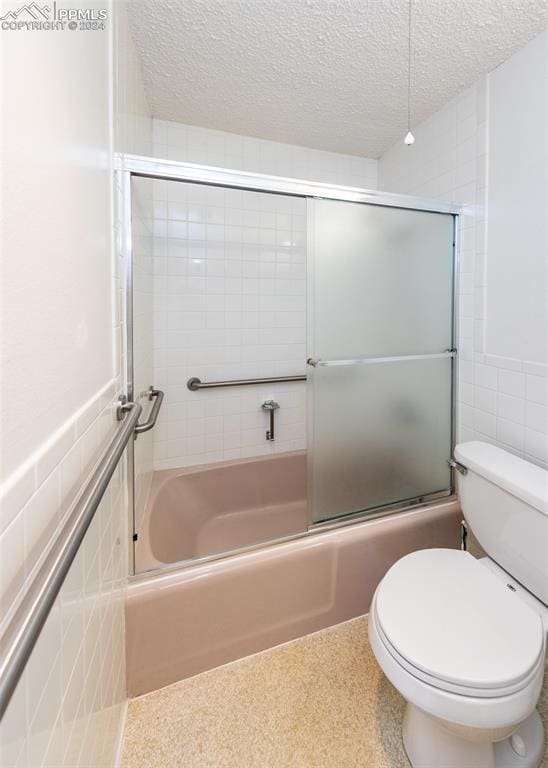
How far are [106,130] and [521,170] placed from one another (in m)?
1.58

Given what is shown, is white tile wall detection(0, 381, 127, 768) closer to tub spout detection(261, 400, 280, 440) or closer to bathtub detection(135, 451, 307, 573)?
bathtub detection(135, 451, 307, 573)

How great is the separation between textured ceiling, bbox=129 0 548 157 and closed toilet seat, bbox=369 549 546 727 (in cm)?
198

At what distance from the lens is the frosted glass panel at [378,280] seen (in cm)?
144

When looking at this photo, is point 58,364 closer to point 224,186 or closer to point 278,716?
point 224,186

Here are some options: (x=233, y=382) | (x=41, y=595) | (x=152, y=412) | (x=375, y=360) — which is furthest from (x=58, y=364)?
(x=233, y=382)

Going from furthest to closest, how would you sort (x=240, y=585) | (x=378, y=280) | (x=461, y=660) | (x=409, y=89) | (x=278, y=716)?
(x=409, y=89) < (x=378, y=280) < (x=240, y=585) < (x=278, y=716) < (x=461, y=660)

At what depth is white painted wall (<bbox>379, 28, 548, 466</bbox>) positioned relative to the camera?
4.46ft

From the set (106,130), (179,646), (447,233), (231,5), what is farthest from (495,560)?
(231,5)

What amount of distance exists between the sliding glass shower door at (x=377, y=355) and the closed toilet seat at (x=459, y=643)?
0.51 m

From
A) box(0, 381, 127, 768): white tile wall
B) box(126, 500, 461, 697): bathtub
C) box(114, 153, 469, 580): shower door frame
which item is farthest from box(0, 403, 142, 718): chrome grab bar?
box(126, 500, 461, 697): bathtub

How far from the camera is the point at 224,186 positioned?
131cm

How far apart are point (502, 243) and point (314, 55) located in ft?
3.73

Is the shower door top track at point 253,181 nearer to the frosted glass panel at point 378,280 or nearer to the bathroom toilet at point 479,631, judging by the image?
the frosted glass panel at point 378,280

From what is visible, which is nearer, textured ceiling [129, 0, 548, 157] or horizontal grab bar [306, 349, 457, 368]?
textured ceiling [129, 0, 548, 157]
